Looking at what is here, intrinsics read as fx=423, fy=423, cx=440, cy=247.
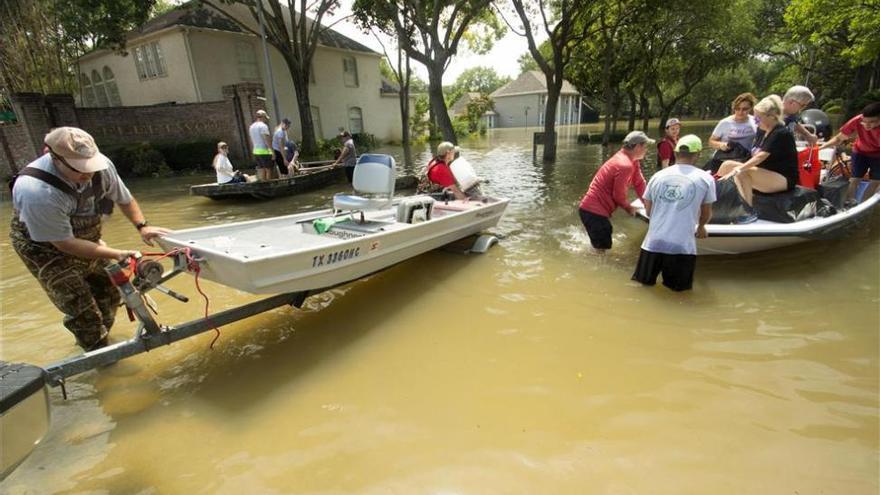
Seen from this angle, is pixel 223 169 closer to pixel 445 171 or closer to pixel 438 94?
pixel 445 171

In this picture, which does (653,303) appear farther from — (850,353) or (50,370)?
(50,370)

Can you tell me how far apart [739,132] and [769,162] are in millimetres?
1303

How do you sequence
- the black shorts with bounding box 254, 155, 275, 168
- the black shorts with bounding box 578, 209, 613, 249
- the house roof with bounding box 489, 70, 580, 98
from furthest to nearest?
the house roof with bounding box 489, 70, 580, 98, the black shorts with bounding box 254, 155, 275, 168, the black shorts with bounding box 578, 209, 613, 249

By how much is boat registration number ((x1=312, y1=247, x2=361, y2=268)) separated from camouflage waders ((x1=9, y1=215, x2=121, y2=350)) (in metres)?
1.73

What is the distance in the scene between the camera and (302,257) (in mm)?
3572

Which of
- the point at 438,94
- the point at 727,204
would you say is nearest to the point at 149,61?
the point at 438,94

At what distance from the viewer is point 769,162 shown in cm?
526

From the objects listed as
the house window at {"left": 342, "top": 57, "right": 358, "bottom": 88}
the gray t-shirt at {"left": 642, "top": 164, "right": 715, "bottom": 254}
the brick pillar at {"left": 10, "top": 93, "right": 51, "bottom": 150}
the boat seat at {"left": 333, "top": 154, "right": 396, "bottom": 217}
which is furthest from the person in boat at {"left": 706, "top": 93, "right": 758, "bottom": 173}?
the house window at {"left": 342, "top": 57, "right": 358, "bottom": 88}

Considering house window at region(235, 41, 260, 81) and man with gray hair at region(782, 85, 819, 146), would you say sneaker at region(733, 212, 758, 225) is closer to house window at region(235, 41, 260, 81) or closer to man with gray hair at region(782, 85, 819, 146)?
man with gray hair at region(782, 85, 819, 146)

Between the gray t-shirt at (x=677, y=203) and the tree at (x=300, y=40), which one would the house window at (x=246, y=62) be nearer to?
the tree at (x=300, y=40)

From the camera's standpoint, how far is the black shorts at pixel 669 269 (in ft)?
15.1

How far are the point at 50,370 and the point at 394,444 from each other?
7.13 ft

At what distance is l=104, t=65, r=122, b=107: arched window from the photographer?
22.2m

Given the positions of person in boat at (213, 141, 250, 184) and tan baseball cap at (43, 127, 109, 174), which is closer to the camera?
tan baseball cap at (43, 127, 109, 174)
